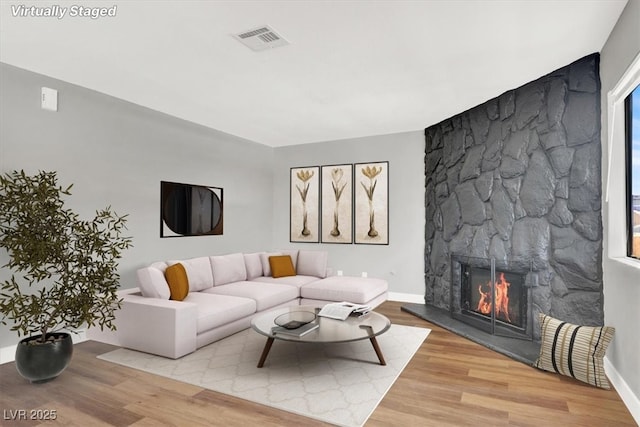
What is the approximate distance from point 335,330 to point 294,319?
0.48 meters

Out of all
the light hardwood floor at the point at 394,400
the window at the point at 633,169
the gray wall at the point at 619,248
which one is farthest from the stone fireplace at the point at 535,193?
the light hardwood floor at the point at 394,400

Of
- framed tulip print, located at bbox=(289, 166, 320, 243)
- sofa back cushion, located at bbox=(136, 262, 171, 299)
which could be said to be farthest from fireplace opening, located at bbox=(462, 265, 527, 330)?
sofa back cushion, located at bbox=(136, 262, 171, 299)

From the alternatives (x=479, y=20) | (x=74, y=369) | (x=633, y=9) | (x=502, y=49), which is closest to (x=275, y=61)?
(x=479, y=20)

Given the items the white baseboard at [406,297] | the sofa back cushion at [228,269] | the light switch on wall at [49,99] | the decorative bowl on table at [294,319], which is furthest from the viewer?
the white baseboard at [406,297]

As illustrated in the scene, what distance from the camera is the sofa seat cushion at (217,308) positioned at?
3.54 metres

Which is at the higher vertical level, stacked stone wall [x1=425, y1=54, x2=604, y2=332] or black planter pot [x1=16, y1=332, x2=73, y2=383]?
stacked stone wall [x1=425, y1=54, x2=604, y2=332]

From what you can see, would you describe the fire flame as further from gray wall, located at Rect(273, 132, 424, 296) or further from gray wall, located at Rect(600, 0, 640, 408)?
gray wall, located at Rect(273, 132, 424, 296)

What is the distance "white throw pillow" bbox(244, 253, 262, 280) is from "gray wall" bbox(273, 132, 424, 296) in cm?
128

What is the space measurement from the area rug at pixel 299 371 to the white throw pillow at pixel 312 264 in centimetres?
180

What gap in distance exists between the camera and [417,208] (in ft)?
18.5

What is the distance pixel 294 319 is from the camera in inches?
137

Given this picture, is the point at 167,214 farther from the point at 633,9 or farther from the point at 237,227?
the point at 633,9

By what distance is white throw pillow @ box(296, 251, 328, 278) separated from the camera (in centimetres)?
556

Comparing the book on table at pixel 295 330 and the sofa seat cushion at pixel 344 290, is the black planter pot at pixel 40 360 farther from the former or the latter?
the sofa seat cushion at pixel 344 290
